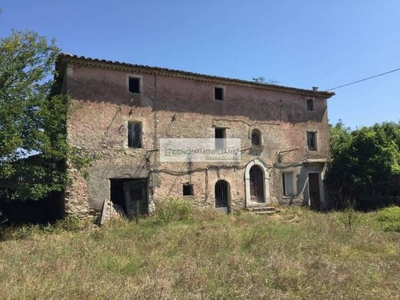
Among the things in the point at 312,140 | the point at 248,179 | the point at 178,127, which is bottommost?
the point at 248,179

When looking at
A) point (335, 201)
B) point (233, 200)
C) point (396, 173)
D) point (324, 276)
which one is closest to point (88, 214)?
point (233, 200)

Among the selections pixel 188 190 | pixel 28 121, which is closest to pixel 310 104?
pixel 188 190

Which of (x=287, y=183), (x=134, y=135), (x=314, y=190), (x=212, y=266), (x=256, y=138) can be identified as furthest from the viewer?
(x=314, y=190)

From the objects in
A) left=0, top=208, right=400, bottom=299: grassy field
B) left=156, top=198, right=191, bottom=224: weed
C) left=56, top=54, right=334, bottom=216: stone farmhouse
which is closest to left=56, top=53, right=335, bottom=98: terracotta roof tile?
left=56, top=54, right=334, bottom=216: stone farmhouse

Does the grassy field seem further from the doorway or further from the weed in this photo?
the doorway

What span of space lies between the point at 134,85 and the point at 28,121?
17.1 ft

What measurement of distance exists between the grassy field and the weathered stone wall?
4.36 metres

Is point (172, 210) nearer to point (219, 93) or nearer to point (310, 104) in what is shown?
point (219, 93)

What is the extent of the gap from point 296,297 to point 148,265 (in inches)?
115

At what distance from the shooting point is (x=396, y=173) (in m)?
18.6

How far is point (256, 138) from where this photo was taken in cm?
1909

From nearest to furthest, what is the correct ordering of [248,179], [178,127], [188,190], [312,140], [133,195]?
[133,195], [178,127], [188,190], [248,179], [312,140]

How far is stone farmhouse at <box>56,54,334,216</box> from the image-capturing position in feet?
47.0

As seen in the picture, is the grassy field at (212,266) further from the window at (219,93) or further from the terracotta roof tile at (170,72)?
the window at (219,93)
